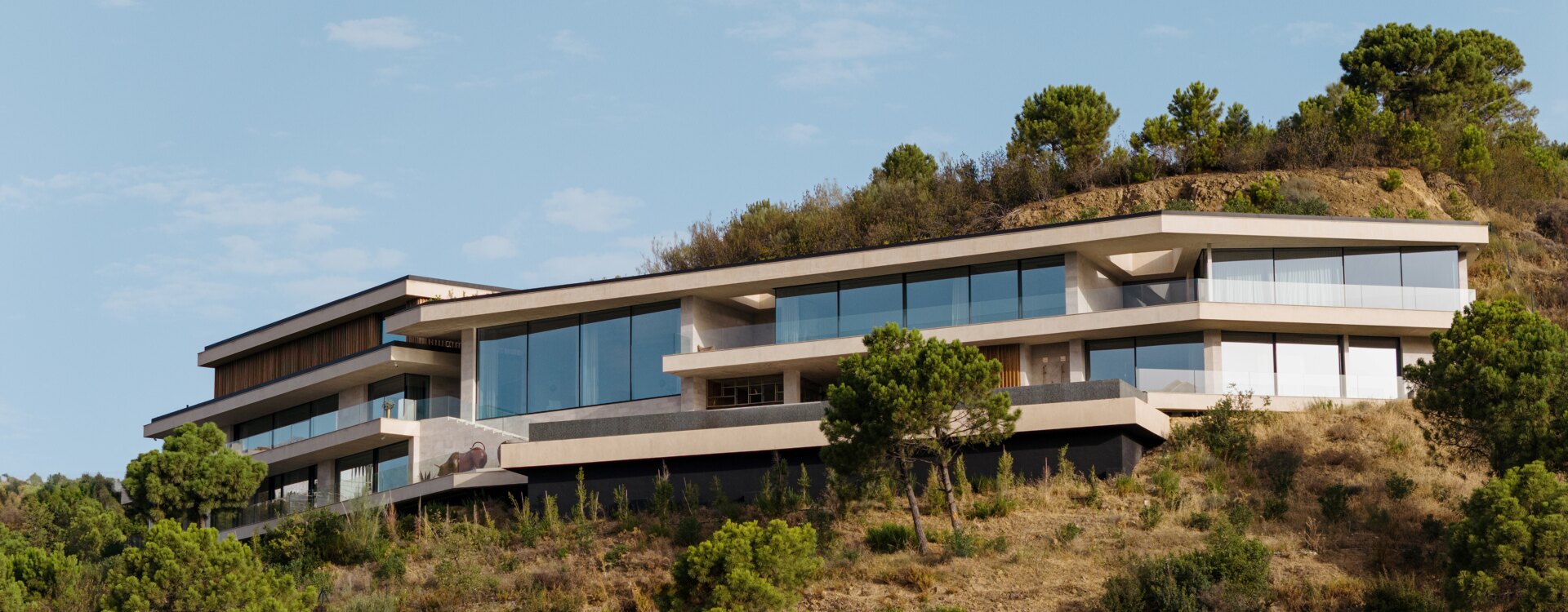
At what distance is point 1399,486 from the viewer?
34.2 metres

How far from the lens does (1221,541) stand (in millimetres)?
30000

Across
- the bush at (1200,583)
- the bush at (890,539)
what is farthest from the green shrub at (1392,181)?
the bush at (890,539)

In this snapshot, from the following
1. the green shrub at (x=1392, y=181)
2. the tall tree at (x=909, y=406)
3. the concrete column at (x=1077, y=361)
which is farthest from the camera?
the green shrub at (x=1392, y=181)

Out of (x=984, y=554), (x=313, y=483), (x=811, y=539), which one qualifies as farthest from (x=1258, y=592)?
(x=313, y=483)

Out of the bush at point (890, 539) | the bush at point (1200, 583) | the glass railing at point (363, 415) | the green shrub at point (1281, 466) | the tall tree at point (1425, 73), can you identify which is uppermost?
the tall tree at point (1425, 73)

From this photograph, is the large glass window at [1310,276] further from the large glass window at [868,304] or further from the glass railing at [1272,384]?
the large glass window at [868,304]

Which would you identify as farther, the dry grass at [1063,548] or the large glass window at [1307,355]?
the large glass window at [1307,355]

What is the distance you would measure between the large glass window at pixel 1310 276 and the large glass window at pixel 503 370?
20.1 m

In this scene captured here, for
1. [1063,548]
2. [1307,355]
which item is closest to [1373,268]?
[1307,355]

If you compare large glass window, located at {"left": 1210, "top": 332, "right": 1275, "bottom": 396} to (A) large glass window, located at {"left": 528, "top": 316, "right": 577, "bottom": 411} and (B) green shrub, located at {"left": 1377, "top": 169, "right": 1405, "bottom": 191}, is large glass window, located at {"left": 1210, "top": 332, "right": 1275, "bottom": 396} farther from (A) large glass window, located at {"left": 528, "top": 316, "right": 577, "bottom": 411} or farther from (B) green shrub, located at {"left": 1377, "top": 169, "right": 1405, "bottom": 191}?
(A) large glass window, located at {"left": 528, "top": 316, "right": 577, "bottom": 411}

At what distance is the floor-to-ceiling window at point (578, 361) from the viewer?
45.2 m

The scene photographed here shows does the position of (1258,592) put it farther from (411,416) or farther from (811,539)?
(411,416)

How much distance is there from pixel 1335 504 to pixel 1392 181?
26.0 meters

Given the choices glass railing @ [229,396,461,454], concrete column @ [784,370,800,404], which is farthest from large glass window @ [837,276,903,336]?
glass railing @ [229,396,461,454]
